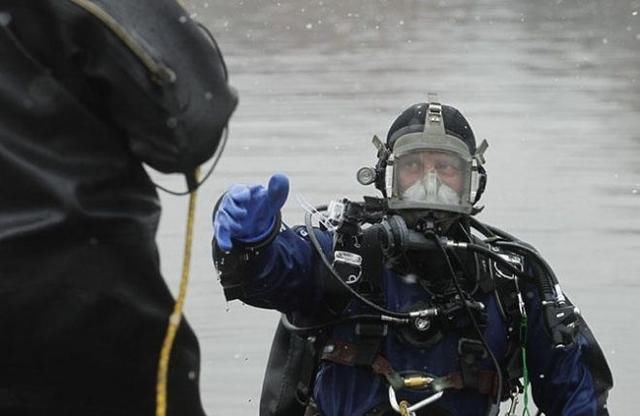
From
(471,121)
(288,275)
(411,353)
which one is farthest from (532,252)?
(471,121)

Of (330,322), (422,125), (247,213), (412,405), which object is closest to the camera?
(247,213)

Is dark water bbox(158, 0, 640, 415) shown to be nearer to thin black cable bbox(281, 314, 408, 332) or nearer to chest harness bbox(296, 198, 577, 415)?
thin black cable bbox(281, 314, 408, 332)

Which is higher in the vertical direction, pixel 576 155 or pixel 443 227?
pixel 443 227

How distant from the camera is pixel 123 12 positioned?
1.64m

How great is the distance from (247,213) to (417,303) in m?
0.54

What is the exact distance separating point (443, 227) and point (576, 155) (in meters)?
6.45

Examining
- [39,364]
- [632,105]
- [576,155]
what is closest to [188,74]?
[39,364]

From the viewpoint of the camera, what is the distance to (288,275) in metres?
3.65

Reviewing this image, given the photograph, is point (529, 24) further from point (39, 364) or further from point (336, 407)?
point (39, 364)

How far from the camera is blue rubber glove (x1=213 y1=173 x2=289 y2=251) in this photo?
347cm

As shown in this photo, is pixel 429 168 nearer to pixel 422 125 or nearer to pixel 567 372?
pixel 422 125

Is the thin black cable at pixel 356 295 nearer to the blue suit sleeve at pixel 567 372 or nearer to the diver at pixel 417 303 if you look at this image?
the diver at pixel 417 303

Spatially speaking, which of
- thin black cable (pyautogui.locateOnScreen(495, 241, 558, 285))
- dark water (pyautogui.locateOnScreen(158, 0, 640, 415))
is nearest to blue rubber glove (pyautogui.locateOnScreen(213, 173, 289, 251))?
thin black cable (pyautogui.locateOnScreen(495, 241, 558, 285))

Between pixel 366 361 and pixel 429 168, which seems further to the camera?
pixel 429 168
